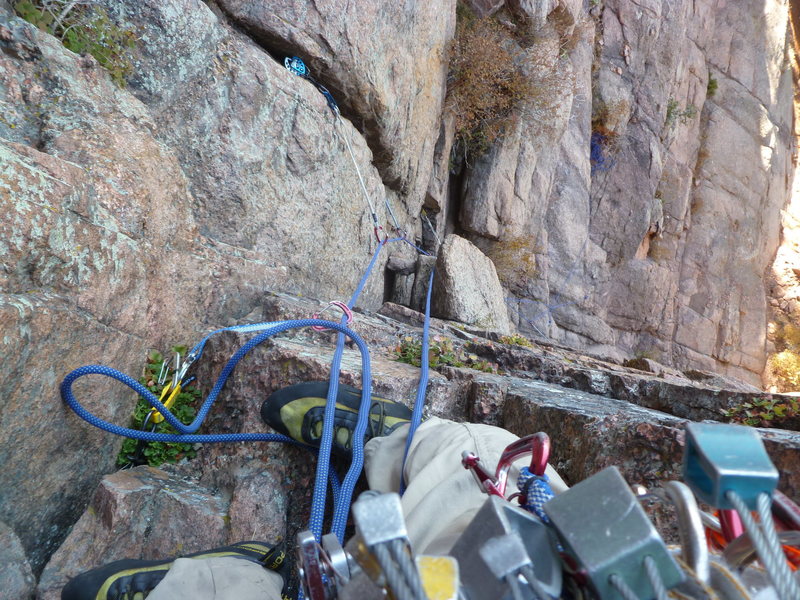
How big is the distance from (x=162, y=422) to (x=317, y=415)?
712mm

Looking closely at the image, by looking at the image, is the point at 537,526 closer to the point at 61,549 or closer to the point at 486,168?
the point at 61,549

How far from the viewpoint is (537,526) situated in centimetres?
68

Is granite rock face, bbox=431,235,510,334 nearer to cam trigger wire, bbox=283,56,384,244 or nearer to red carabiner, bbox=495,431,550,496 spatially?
cam trigger wire, bbox=283,56,384,244

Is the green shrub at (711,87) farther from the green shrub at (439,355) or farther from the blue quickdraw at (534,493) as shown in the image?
the blue quickdraw at (534,493)

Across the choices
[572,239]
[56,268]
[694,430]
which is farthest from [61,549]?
[572,239]

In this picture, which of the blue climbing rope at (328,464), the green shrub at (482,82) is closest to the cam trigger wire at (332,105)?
the blue climbing rope at (328,464)

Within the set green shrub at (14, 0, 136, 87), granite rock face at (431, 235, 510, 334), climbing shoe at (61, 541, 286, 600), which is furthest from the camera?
granite rock face at (431, 235, 510, 334)

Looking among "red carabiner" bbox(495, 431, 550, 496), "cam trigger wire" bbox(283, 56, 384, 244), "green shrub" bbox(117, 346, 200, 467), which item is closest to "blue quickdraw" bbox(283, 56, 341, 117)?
"cam trigger wire" bbox(283, 56, 384, 244)

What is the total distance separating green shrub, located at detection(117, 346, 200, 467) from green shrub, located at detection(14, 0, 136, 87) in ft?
4.39

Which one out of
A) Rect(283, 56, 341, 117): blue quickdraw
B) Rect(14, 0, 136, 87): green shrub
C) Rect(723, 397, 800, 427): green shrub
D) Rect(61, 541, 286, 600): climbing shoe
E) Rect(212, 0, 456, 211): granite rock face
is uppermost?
Rect(212, 0, 456, 211): granite rock face

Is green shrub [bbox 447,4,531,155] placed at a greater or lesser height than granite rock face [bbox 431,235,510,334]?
greater

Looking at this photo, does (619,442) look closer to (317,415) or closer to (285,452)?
(317,415)

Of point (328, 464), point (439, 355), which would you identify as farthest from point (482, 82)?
point (328, 464)

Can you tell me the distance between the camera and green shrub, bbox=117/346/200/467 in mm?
1933
